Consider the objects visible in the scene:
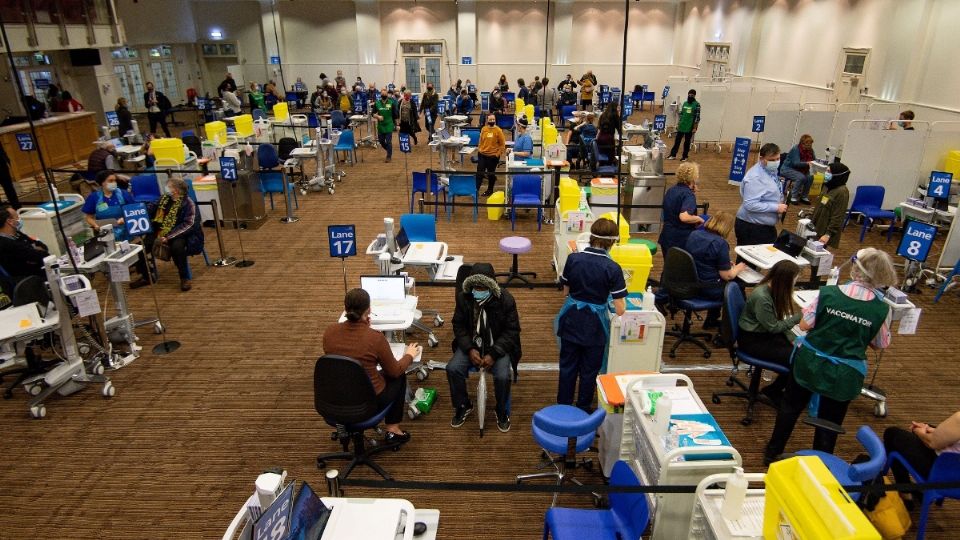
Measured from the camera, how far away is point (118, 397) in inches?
196

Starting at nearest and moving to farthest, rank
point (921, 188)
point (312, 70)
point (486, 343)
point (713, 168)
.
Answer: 1. point (486, 343)
2. point (921, 188)
3. point (713, 168)
4. point (312, 70)

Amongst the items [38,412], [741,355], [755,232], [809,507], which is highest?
[809,507]

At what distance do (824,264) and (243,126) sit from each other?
11554 mm

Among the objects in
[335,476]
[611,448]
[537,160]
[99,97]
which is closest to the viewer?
[335,476]

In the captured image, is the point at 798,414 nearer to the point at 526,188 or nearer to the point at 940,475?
the point at 940,475

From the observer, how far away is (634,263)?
4.81 metres

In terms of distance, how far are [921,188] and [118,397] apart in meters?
10.8

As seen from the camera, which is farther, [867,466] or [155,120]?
[155,120]

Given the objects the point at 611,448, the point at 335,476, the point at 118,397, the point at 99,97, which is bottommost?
the point at 118,397

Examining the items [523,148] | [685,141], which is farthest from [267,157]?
[685,141]

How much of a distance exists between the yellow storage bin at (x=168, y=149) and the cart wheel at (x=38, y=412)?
568 centimetres

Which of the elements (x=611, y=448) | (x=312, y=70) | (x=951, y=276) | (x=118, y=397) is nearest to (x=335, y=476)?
(x=611, y=448)

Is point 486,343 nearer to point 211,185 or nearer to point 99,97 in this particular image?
point 211,185

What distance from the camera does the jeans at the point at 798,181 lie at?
9.83 m
